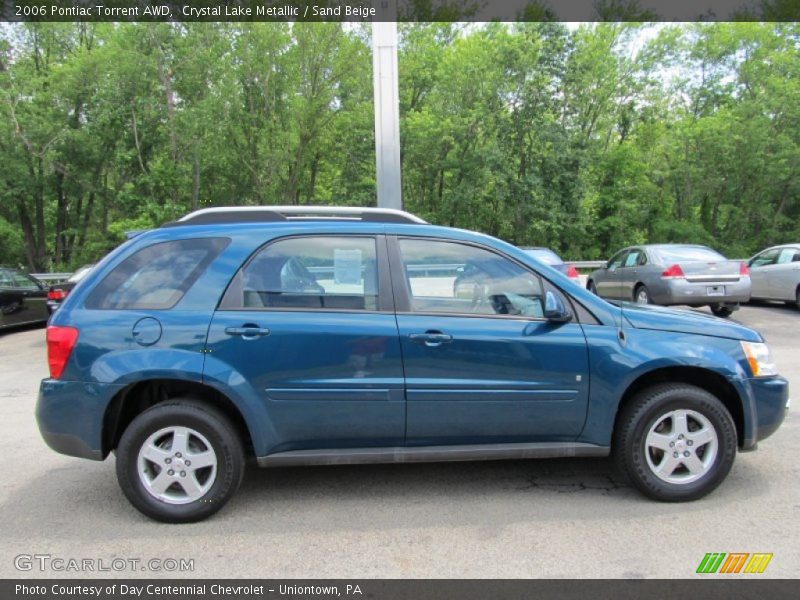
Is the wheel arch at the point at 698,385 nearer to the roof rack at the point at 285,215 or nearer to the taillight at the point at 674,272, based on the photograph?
the roof rack at the point at 285,215

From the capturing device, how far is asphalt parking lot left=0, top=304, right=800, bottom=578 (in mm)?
2975

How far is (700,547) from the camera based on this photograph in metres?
3.10

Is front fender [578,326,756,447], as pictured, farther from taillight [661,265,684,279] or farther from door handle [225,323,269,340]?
taillight [661,265,684,279]

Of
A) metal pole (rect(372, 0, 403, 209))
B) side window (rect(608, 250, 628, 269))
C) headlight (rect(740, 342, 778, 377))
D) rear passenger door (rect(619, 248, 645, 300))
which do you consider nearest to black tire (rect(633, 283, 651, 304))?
rear passenger door (rect(619, 248, 645, 300))

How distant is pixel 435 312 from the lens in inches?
141

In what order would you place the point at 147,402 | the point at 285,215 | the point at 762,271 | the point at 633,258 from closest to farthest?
the point at 147,402, the point at 285,215, the point at 633,258, the point at 762,271

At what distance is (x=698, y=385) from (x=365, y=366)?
2179 mm

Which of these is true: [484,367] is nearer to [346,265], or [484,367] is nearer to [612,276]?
[346,265]

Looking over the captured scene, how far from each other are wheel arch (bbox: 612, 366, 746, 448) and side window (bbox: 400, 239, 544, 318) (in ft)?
2.55

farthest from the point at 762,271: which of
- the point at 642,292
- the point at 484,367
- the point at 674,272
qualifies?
the point at 484,367

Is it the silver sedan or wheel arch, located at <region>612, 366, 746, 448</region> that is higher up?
the silver sedan

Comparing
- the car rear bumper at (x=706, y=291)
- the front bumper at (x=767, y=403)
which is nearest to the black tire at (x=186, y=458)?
the front bumper at (x=767, y=403)

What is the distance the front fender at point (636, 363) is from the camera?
11.6 feet

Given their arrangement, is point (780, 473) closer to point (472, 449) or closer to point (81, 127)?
point (472, 449)
